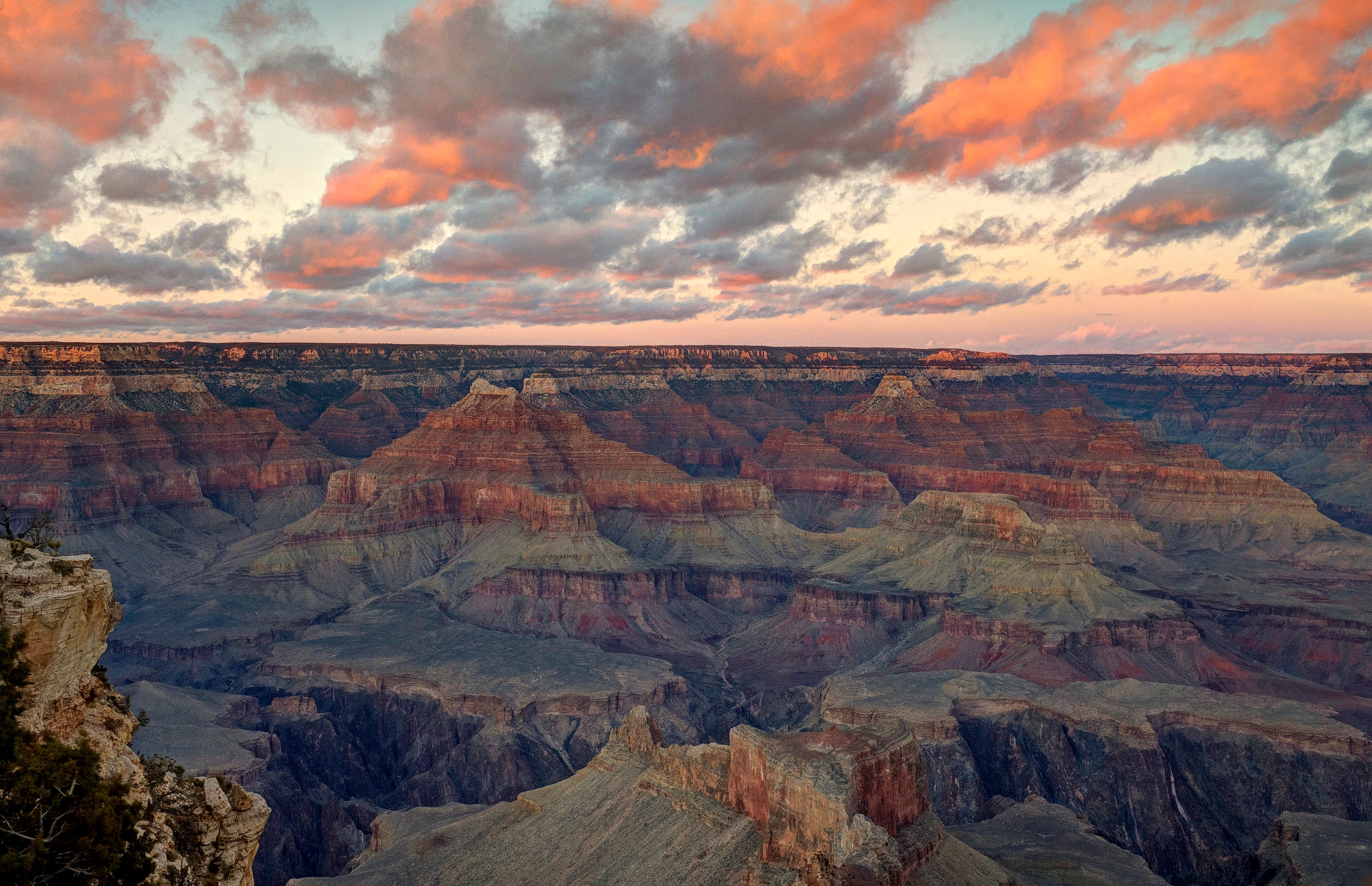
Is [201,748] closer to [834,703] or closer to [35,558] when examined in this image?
[834,703]

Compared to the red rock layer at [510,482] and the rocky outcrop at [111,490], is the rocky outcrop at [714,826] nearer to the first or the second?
the red rock layer at [510,482]

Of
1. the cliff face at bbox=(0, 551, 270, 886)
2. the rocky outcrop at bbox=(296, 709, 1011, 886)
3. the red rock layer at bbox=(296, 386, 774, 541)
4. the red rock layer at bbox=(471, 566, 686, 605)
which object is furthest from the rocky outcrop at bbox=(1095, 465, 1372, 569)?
the cliff face at bbox=(0, 551, 270, 886)

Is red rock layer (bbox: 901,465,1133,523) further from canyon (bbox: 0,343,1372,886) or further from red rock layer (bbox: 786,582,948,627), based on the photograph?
red rock layer (bbox: 786,582,948,627)

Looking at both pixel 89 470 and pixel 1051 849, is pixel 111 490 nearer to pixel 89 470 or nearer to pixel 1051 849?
pixel 89 470

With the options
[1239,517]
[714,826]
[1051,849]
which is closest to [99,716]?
[714,826]

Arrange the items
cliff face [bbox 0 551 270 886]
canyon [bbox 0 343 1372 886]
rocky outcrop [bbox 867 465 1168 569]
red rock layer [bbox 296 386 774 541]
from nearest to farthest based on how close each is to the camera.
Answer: cliff face [bbox 0 551 270 886] < canyon [bbox 0 343 1372 886] < rocky outcrop [bbox 867 465 1168 569] < red rock layer [bbox 296 386 774 541]

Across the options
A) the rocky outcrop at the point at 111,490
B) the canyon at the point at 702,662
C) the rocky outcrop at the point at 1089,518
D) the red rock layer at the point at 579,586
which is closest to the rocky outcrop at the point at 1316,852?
the canyon at the point at 702,662
